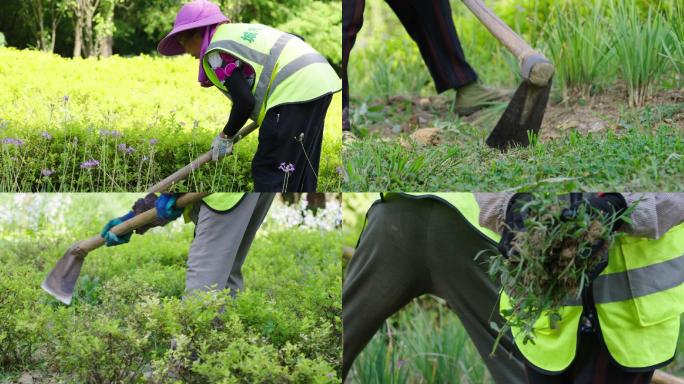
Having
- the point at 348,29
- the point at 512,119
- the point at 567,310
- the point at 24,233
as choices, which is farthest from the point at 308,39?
the point at 567,310

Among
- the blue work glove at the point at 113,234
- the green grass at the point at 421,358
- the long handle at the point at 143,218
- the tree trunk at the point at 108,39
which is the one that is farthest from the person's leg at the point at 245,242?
the tree trunk at the point at 108,39

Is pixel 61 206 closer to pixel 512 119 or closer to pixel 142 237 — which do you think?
pixel 142 237

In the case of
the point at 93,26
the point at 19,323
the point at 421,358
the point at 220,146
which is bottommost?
the point at 421,358

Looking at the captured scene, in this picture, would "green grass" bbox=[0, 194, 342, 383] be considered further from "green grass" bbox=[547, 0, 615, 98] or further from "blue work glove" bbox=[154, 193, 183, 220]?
"green grass" bbox=[547, 0, 615, 98]

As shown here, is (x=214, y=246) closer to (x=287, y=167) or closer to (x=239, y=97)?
(x=287, y=167)

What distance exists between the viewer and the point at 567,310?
7.75 feet

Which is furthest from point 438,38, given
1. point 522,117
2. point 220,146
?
point 220,146

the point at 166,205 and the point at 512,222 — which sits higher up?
the point at 512,222

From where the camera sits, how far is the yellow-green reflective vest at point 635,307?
90.4 inches

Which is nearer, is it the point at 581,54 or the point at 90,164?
the point at 90,164

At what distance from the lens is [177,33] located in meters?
3.44

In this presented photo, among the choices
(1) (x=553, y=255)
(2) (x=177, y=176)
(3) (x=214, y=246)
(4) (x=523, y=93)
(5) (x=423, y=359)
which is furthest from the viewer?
(5) (x=423, y=359)

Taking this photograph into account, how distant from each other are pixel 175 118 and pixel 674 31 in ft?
7.61

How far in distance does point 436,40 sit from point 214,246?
1656mm
